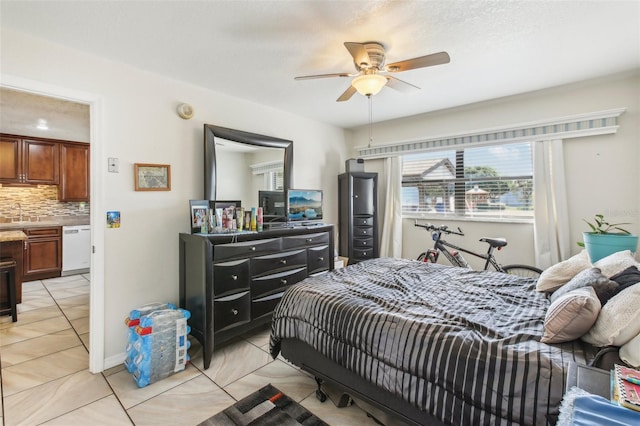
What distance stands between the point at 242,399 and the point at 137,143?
2244 mm

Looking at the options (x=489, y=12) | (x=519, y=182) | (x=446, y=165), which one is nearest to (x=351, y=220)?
(x=446, y=165)

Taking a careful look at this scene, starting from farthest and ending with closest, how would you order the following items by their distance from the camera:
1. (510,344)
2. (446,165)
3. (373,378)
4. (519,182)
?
(446,165), (519,182), (373,378), (510,344)

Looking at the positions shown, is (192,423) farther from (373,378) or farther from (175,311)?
(373,378)

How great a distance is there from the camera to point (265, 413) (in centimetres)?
182

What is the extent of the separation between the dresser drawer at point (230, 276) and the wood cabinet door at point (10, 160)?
460 centimetres

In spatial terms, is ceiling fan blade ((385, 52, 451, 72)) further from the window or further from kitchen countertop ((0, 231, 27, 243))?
kitchen countertop ((0, 231, 27, 243))

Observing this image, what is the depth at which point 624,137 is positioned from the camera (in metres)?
2.85

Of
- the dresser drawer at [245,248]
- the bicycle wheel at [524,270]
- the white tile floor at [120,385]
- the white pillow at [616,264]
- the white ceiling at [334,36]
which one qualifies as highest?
the white ceiling at [334,36]

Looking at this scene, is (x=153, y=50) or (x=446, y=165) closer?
(x=153, y=50)

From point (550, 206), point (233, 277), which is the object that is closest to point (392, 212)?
point (550, 206)

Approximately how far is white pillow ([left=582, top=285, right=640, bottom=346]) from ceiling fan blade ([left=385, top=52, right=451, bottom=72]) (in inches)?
62.4

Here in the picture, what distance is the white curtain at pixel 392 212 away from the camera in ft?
14.2

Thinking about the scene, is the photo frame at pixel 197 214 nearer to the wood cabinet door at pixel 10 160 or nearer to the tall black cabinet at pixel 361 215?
the tall black cabinet at pixel 361 215

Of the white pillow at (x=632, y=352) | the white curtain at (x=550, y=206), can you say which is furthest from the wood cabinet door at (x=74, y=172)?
the white curtain at (x=550, y=206)
